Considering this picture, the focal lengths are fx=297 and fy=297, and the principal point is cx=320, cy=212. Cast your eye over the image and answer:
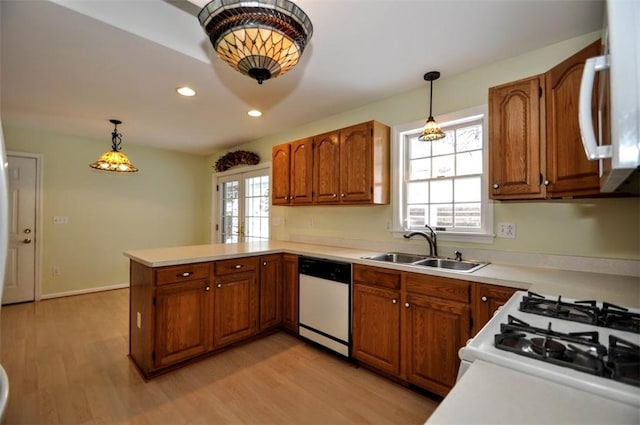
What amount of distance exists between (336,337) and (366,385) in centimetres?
46

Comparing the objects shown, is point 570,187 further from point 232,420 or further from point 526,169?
point 232,420

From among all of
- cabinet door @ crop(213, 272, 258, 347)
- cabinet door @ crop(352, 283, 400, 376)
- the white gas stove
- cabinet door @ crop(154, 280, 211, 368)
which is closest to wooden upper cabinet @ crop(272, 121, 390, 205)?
cabinet door @ crop(352, 283, 400, 376)

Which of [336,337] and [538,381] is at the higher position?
[538,381]

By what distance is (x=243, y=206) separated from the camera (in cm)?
485

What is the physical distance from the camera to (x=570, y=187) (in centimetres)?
164

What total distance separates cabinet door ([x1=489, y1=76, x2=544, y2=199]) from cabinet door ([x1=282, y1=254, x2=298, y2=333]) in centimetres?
187

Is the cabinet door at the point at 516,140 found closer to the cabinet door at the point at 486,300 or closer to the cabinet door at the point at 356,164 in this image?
the cabinet door at the point at 486,300

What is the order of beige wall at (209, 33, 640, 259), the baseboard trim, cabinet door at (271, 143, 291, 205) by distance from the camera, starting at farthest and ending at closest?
1. the baseboard trim
2. cabinet door at (271, 143, 291, 205)
3. beige wall at (209, 33, 640, 259)

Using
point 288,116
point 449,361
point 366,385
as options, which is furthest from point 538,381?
point 288,116

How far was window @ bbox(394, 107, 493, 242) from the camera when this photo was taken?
241cm

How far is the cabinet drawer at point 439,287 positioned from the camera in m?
1.86

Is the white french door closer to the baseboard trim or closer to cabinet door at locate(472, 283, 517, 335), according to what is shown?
the baseboard trim

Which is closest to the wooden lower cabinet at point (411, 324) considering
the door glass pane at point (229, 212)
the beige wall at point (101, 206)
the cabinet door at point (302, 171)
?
the cabinet door at point (302, 171)

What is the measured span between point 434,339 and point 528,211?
1134mm
